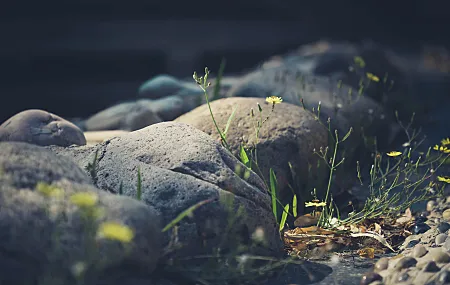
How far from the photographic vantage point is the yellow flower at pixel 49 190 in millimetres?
2420

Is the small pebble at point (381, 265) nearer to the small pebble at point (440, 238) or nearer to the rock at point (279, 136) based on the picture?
the small pebble at point (440, 238)

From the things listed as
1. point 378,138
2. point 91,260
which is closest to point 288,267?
point 91,260

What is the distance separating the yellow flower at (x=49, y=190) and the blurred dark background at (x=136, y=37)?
4870mm

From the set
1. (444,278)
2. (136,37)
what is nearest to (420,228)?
(444,278)

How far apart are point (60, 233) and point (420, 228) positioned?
2073mm

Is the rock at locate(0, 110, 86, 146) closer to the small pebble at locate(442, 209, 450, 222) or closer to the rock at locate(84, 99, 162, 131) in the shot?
the rock at locate(84, 99, 162, 131)

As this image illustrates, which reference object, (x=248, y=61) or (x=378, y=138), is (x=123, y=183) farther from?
(x=248, y=61)

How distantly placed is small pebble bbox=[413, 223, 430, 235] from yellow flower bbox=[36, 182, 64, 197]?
2.01 meters

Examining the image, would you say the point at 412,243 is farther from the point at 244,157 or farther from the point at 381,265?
the point at 244,157

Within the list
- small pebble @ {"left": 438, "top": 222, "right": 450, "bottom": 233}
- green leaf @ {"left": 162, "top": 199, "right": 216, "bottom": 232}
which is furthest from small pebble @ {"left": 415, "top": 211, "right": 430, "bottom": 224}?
green leaf @ {"left": 162, "top": 199, "right": 216, "bottom": 232}

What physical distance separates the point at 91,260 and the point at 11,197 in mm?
426

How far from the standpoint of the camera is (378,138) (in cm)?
529

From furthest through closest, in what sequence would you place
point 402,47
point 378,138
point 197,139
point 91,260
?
point 402,47
point 378,138
point 197,139
point 91,260

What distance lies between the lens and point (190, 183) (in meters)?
3.04
